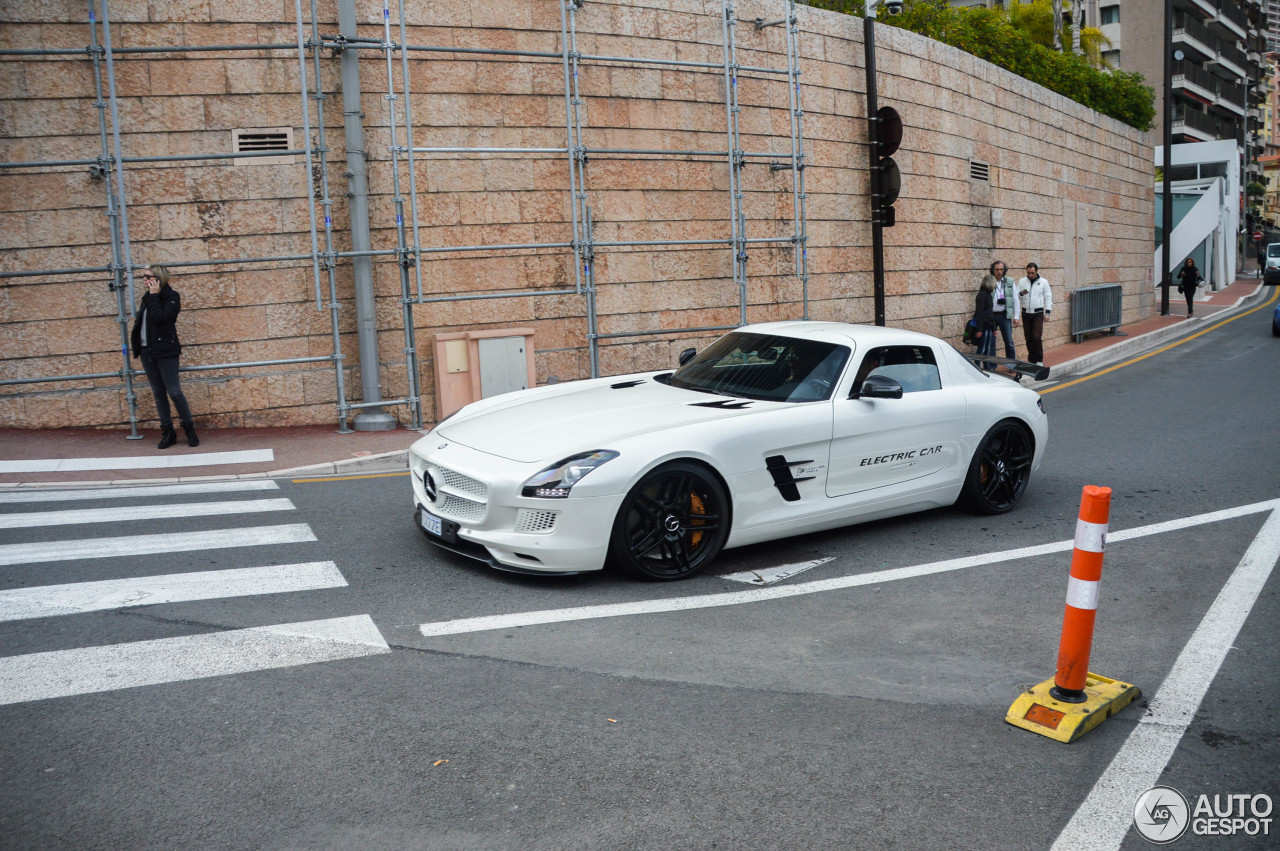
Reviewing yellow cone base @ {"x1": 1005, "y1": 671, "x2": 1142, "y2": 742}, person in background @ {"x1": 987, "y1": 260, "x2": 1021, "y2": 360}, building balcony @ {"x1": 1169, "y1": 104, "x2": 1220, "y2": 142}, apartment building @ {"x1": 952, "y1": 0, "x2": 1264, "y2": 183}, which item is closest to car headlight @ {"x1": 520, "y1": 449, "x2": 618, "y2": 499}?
yellow cone base @ {"x1": 1005, "y1": 671, "x2": 1142, "y2": 742}

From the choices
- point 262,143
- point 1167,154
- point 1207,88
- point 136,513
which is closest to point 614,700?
point 136,513

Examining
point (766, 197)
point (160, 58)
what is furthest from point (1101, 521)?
point (766, 197)

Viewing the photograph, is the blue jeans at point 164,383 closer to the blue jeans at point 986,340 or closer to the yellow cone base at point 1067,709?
the yellow cone base at point 1067,709

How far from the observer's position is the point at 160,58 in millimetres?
11570

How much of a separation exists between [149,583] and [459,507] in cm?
174

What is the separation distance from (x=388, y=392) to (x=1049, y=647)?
9029 mm

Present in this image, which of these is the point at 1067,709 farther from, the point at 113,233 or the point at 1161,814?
the point at 113,233

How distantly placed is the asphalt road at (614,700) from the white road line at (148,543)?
66 millimetres

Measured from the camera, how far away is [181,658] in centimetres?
489

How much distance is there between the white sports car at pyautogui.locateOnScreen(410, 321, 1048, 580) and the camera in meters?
5.97

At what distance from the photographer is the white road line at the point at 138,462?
9.77 m

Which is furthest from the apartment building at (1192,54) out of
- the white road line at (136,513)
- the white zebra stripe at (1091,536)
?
the white zebra stripe at (1091,536)

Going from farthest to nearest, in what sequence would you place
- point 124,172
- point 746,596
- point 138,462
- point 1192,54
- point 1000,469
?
point 1192,54 < point 124,172 < point 138,462 < point 1000,469 < point 746,596

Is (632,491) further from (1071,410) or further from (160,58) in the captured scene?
(1071,410)
